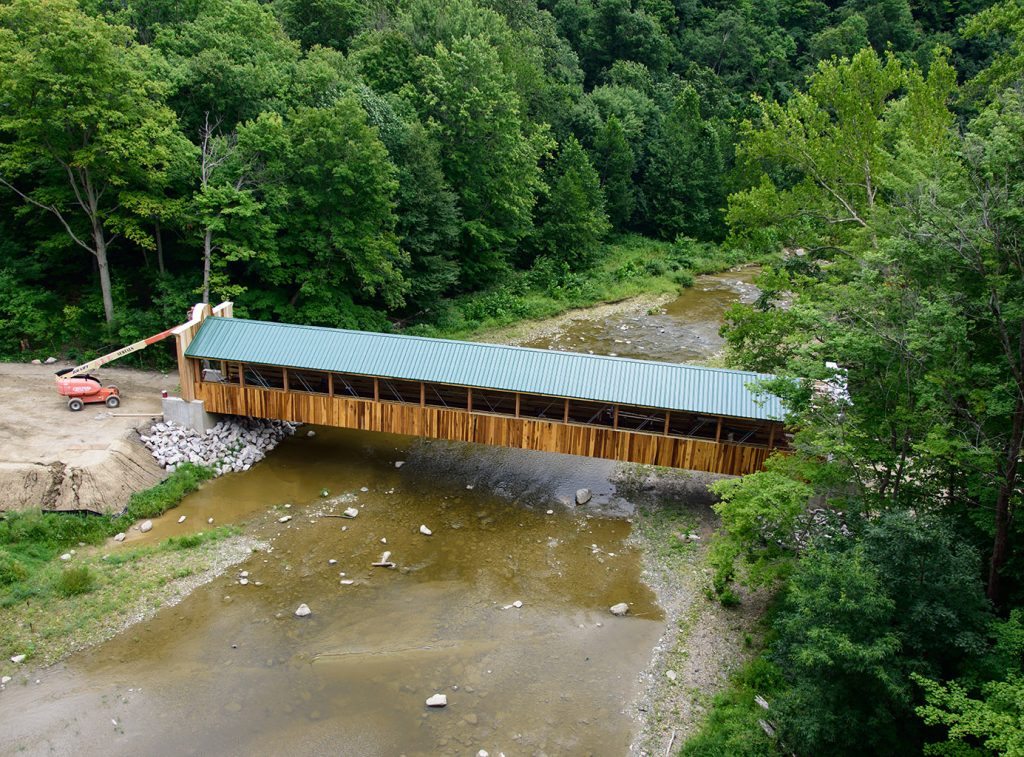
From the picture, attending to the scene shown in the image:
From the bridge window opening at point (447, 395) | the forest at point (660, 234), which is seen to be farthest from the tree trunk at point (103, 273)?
the bridge window opening at point (447, 395)

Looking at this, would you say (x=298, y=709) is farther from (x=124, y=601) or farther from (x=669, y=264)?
(x=669, y=264)

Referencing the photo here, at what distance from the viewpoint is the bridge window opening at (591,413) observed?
2333 centimetres

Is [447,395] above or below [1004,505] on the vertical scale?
below

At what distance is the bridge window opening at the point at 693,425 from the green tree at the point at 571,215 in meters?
25.1

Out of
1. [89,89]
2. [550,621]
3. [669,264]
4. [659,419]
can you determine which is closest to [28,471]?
[89,89]

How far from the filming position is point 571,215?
4706 centimetres

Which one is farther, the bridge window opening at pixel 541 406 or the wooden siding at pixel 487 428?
the bridge window opening at pixel 541 406

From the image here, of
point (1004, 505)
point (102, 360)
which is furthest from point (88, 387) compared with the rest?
point (1004, 505)

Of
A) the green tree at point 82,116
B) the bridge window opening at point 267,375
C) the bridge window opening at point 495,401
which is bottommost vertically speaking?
the bridge window opening at point 495,401

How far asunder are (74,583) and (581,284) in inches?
1315

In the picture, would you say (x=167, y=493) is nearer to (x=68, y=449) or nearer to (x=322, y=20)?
(x=68, y=449)

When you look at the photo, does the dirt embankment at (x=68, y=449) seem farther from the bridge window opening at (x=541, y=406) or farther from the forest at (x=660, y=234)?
the bridge window opening at (x=541, y=406)

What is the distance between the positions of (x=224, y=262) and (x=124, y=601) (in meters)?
14.9

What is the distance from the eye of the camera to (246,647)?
55.4ft
